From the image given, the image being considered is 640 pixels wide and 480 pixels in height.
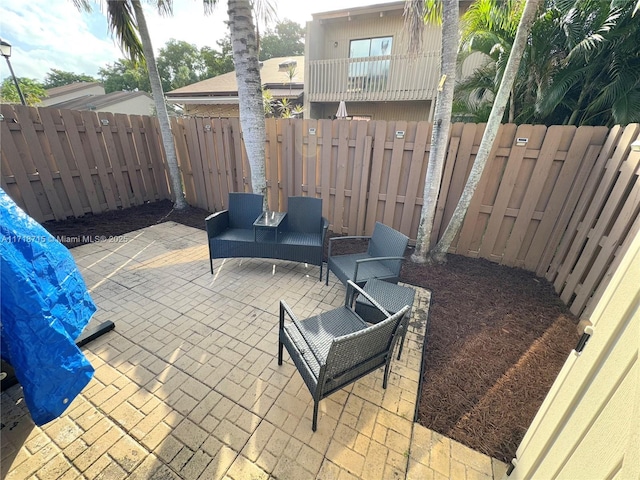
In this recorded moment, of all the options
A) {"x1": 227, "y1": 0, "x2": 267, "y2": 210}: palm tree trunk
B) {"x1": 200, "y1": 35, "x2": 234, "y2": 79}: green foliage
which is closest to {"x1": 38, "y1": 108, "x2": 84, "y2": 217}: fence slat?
{"x1": 227, "y1": 0, "x2": 267, "y2": 210}: palm tree trunk

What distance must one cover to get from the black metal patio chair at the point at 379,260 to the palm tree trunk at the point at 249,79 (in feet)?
6.48

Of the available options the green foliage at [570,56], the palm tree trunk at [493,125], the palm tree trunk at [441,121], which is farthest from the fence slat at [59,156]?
the green foliage at [570,56]

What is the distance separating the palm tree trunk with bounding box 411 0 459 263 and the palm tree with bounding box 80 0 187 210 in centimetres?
523

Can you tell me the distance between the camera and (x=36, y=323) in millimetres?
1450

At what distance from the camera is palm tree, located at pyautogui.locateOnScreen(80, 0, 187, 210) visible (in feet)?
16.4

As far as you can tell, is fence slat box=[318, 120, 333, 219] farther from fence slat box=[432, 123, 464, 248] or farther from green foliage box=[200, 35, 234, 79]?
green foliage box=[200, 35, 234, 79]

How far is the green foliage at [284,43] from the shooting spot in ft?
89.2

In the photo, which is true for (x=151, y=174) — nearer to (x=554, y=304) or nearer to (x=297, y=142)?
(x=297, y=142)

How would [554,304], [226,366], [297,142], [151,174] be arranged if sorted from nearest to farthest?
[226,366] < [554,304] < [297,142] < [151,174]

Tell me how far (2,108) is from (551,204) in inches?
349

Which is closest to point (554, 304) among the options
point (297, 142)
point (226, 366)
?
point (226, 366)

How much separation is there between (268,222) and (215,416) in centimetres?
240

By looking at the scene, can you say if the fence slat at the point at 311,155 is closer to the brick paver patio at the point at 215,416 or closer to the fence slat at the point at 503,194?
the brick paver patio at the point at 215,416

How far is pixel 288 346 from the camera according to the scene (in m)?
2.06
